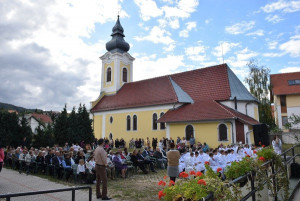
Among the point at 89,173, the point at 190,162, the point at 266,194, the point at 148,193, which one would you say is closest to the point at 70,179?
the point at 89,173

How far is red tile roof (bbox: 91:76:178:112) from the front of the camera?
29.3m

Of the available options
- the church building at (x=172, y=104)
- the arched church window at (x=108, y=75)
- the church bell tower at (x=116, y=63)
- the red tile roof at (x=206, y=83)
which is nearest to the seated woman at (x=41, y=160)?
the church building at (x=172, y=104)

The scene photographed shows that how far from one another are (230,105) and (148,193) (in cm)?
1931

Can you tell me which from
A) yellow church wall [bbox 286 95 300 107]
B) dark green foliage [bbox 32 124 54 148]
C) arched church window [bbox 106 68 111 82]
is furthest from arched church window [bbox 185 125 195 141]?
yellow church wall [bbox 286 95 300 107]

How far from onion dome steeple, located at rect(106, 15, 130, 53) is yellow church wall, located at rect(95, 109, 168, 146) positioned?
11.7 m

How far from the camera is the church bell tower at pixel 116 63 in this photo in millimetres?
38469

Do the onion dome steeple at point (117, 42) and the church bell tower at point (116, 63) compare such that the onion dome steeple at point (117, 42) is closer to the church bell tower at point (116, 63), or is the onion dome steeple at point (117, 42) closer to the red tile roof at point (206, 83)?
the church bell tower at point (116, 63)

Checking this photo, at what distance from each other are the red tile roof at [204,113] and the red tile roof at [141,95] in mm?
1824

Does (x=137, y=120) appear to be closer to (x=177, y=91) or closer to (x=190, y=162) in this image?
(x=177, y=91)

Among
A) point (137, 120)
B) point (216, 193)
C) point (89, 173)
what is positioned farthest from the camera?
point (137, 120)

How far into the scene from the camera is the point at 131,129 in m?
32.0

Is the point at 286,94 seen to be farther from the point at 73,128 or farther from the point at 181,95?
the point at 73,128

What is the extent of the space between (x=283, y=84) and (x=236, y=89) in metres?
15.1

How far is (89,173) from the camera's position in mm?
10867
